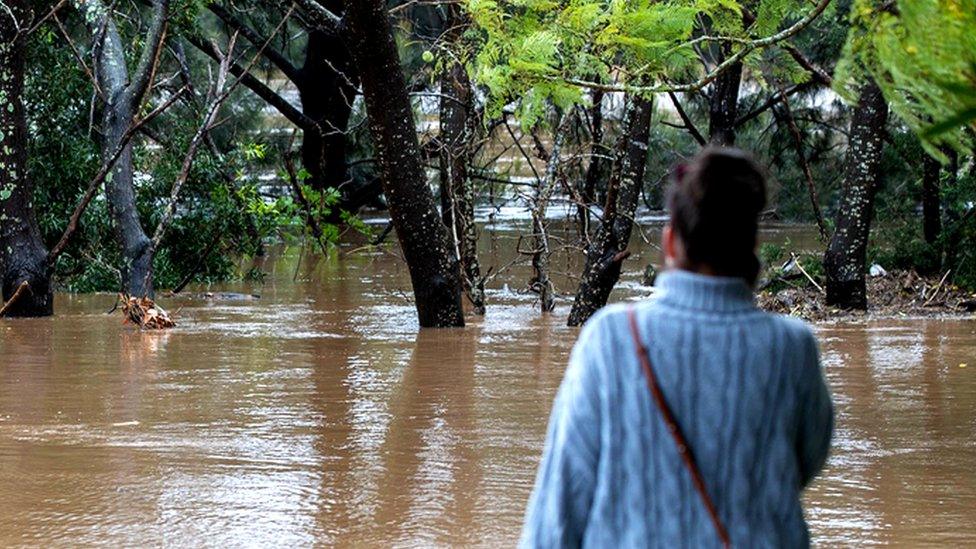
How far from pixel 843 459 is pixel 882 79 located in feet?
10.1

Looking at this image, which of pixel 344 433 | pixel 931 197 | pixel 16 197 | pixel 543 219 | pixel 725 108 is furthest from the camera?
pixel 725 108

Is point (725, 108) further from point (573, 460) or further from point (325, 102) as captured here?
point (573, 460)

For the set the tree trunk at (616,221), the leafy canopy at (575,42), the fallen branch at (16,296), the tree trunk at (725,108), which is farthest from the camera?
the tree trunk at (725,108)

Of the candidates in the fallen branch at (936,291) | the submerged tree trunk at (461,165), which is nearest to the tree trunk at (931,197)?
the fallen branch at (936,291)

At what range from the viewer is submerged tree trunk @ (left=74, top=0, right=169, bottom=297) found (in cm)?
1437

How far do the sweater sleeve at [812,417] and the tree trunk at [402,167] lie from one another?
9.59 m

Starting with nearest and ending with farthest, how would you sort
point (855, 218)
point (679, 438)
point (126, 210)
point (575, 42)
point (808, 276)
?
1. point (679, 438)
2. point (575, 42)
3. point (126, 210)
4. point (855, 218)
5. point (808, 276)

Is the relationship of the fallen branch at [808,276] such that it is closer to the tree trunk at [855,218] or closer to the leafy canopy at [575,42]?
the tree trunk at [855,218]

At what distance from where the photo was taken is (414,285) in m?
13.4

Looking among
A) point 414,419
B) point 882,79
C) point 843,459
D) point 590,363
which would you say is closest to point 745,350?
point 590,363

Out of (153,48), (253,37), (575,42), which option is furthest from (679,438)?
(253,37)

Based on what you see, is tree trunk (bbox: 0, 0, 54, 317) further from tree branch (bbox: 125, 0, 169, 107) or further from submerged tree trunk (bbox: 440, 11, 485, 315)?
submerged tree trunk (bbox: 440, 11, 485, 315)

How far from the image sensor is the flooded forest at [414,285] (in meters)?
6.23

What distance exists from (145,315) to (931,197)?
405 inches
